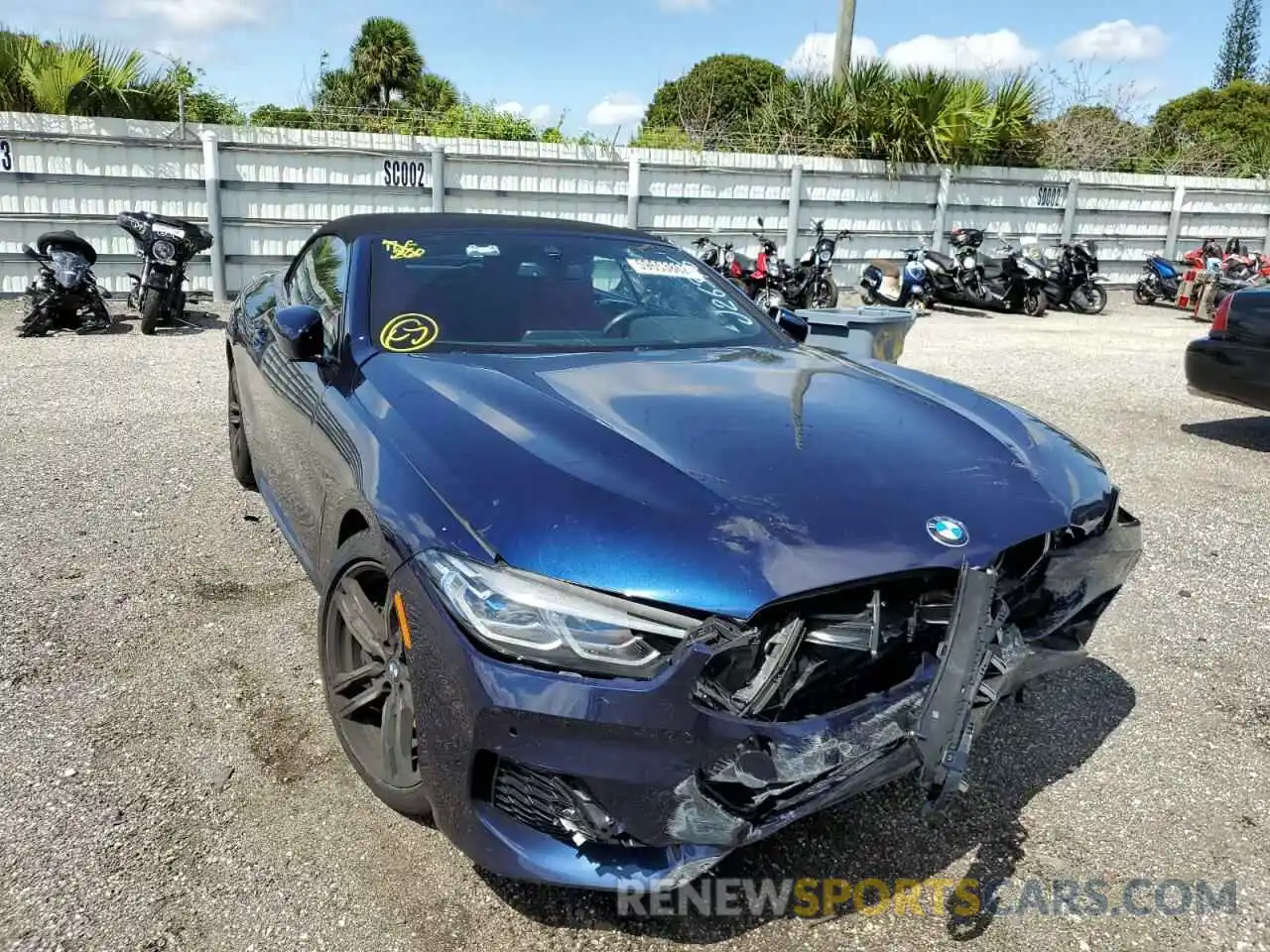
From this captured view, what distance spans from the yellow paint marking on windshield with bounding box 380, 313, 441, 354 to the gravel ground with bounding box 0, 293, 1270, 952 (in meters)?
1.12

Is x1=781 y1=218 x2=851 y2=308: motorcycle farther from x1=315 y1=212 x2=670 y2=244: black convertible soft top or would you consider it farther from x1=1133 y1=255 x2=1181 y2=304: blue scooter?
x1=315 y1=212 x2=670 y2=244: black convertible soft top

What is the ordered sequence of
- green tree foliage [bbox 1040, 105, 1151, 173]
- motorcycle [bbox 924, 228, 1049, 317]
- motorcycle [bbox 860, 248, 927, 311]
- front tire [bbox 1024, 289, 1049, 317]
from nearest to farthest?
motorcycle [bbox 860, 248, 927, 311]
motorcycle [bbox 924, 228, 1049, 317]
front tire [bbox 1024, 289, 1049, 317]
green tree foliage [bbox 1040, 105, 1151, 173]

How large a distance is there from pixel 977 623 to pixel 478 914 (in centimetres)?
126

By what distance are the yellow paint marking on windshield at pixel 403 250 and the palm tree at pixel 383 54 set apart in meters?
26.3

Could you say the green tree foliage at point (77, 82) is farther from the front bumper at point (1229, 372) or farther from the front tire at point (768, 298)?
the front bumper at point (1229, 372)

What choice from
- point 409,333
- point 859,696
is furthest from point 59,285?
point 859,696

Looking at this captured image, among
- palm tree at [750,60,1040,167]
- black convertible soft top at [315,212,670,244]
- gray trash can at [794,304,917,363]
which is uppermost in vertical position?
palm tree at [750,60,1040,167]

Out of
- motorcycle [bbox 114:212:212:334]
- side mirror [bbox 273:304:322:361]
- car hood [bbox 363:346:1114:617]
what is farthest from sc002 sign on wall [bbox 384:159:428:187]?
car hood [bbox 363:346:1114:617]

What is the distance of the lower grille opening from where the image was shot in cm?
185

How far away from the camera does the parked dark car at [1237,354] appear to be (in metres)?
5.98

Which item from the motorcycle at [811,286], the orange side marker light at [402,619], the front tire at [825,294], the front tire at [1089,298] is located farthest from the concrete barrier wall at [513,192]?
the orange side marker light at [402,619]

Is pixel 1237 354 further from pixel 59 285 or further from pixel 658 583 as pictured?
pixel 59 285

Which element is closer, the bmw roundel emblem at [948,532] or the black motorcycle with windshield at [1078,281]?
the bmw roundel emblem at [948,532]

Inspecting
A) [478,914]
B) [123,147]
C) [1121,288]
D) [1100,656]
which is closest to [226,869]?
[478,914]
